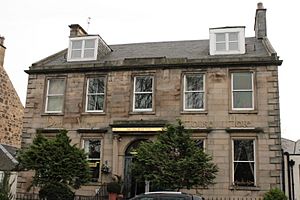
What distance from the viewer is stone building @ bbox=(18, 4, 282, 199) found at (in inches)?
736

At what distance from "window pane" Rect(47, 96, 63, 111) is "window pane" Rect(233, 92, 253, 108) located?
9.64 meters

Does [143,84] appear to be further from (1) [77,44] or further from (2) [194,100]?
(1) [77,44]

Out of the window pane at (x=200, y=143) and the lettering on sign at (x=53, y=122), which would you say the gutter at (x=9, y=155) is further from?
the window pane at (x=200, y=143)

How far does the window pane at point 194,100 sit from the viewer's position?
20.1 m

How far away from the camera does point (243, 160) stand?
1881 centimetres

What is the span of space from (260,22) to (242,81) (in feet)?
18.6

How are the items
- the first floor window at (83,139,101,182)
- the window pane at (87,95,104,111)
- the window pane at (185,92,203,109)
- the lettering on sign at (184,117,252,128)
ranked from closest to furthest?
the lettering on sign at (184,117,252,128) < the window pane at (185,92,203,109) < the first floor window at (83,139,101,182) < the window pane at (87,95,104,111)

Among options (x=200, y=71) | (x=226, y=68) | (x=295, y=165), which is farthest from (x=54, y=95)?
(x=295, y=165)

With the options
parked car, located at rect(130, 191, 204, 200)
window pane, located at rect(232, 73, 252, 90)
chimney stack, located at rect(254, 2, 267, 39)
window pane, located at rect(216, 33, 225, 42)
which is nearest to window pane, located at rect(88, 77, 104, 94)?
window pane, located at rect(216, 33, 225, 42)

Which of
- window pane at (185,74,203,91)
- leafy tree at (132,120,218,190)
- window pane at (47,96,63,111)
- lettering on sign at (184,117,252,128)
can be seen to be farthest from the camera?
window pane at (47,96,63,111)

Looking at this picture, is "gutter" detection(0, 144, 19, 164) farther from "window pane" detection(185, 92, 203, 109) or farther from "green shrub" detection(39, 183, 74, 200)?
"window pane" detection(185, 92, 203, 109)

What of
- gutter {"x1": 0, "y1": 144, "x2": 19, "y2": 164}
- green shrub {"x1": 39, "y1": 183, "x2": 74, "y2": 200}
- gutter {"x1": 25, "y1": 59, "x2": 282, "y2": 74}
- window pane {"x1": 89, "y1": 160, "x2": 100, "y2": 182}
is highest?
gutter {"x1": 25, "y1": 59, "x2": 282, "y2": 74}

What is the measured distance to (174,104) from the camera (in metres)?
20.1

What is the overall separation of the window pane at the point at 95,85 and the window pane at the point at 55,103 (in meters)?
1.82
